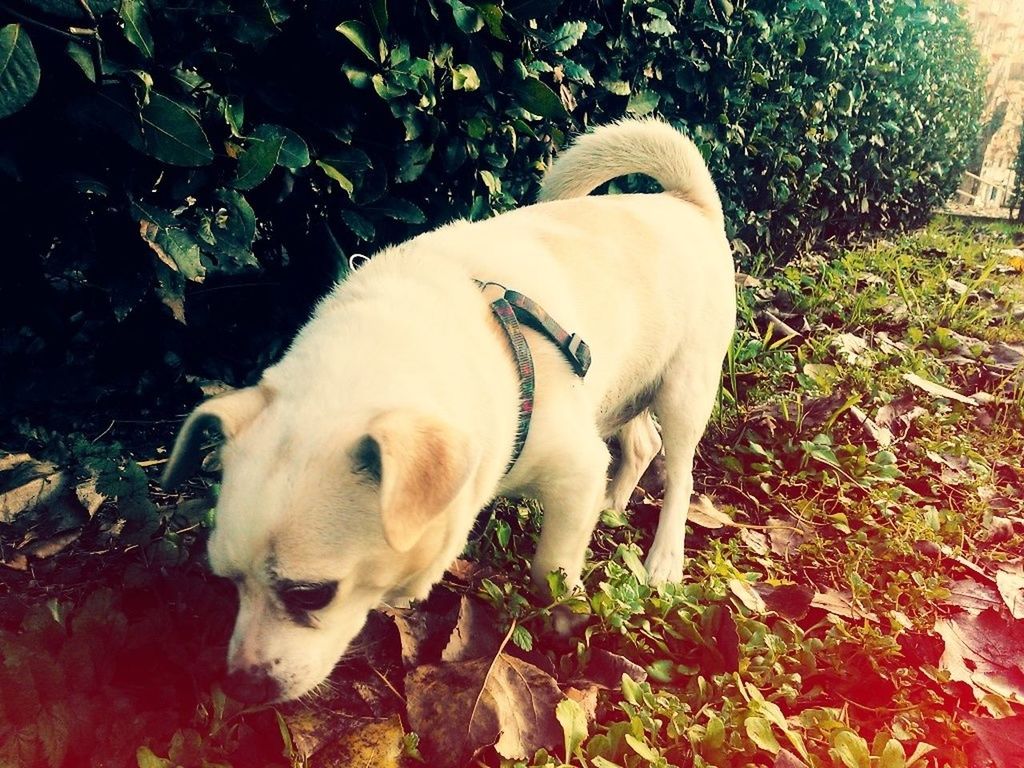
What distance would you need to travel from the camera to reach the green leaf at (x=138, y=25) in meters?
1.87

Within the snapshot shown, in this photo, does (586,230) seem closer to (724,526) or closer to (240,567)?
(724,526)

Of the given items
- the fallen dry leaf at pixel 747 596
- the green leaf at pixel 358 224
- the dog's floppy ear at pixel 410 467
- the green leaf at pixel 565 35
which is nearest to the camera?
the dog's floppy ear at pixel 410 467

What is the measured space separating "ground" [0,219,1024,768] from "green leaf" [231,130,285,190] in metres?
0.89

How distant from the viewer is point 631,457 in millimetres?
3455

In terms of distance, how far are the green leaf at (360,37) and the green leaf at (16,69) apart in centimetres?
88

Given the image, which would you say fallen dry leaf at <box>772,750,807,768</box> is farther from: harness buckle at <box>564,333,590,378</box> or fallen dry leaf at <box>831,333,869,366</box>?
fallen dry leaf at <box>831,333,869,366</box>

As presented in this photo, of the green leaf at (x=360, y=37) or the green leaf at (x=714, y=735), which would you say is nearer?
the green leaf at (x=714, y=735)

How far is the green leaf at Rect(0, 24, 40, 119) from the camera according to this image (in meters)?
1.66

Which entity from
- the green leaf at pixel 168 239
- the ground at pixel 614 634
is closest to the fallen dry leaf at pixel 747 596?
the ground at pixel 614 634

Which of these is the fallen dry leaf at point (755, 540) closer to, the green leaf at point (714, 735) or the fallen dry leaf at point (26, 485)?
the green leaf at point (714, 735)

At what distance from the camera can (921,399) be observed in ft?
13.2

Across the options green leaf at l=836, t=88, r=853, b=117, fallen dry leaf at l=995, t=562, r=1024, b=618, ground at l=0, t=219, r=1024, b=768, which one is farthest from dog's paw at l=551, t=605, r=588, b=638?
green leaf at l=836, t=88, r=853, b=117

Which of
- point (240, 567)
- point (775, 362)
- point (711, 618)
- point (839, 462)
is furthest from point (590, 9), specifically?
point (240, 567)

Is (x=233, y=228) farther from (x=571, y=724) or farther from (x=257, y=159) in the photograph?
(x=571, y=724)
